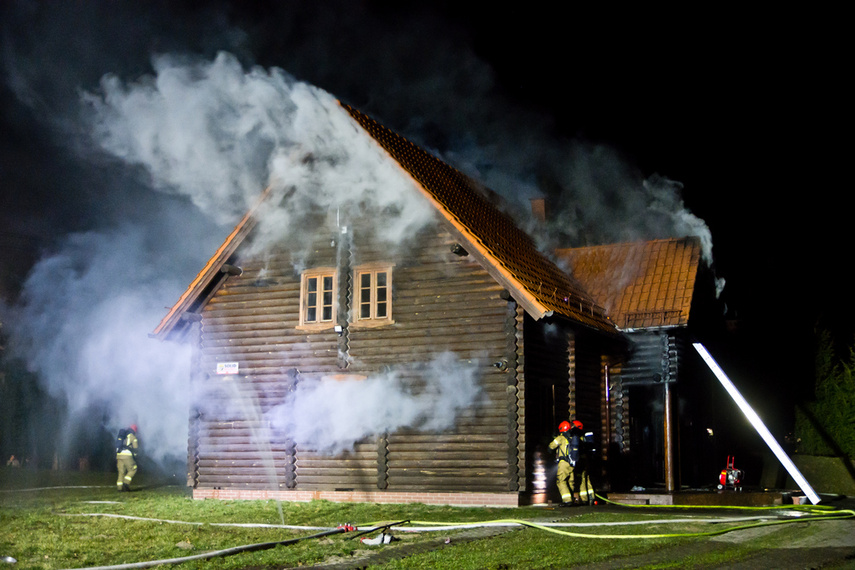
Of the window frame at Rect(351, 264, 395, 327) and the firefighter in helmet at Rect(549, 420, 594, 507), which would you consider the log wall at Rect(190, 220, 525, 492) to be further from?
the firefighter in helmet at Rect(549, 420, 594, 507)

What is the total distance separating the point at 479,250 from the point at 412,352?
277 centimetres

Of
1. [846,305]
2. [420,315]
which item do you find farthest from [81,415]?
[846,305]

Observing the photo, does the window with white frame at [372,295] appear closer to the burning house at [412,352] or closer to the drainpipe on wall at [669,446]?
the burning house at [412,352]

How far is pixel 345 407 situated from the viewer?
1819cm

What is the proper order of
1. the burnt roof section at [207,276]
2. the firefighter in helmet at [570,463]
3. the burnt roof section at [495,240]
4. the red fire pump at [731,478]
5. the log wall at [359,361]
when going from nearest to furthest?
the firefighter in helmet at [570,463]
the burnt roof section at [495,240]
the log wall at [359,361]
the burnt roof section at [207,276]
the red fire pump at [731,478]

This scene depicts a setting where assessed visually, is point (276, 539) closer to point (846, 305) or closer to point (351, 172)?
point (351, 172)

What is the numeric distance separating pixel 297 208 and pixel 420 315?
4010mm

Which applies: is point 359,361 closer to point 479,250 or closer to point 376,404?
point 376,404

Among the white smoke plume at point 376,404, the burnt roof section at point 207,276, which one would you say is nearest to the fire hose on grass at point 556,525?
the white smoke plume at point 376,404

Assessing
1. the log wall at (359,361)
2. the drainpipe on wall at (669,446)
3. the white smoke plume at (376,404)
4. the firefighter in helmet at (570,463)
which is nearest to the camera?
the firefighter in helmet at (570,463)

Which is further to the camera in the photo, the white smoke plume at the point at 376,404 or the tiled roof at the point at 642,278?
the tiled roof at the point at 642,278

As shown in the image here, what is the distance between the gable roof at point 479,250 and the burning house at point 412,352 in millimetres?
63

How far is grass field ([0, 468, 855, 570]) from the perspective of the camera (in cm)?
973

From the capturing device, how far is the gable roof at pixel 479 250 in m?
16.9
